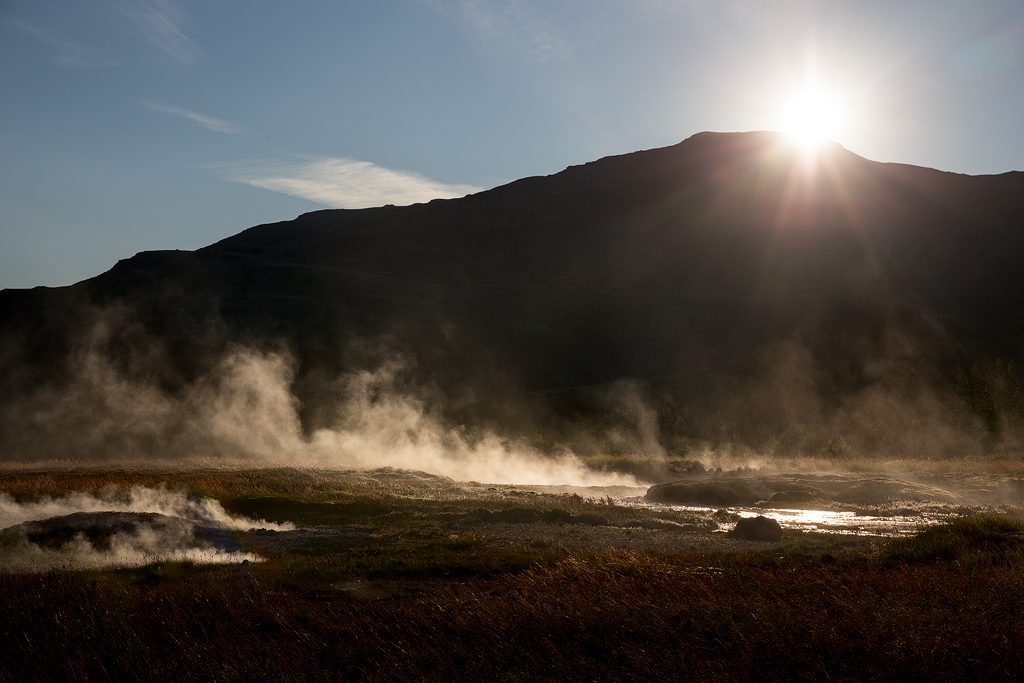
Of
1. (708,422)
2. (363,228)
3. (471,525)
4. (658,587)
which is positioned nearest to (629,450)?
(708,422)

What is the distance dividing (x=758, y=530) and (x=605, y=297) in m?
112

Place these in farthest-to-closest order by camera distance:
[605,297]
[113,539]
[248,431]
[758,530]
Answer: [605,297], [248,431], [758,530], [113,539]

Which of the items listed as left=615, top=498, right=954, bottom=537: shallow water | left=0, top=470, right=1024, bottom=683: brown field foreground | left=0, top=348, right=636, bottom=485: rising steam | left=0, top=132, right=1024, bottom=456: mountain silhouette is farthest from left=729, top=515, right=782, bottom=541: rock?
left=0, top=132, right=1024, bottom=456: mountain silhouette

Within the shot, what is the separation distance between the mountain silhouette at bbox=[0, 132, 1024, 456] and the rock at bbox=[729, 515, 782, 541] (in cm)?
5508

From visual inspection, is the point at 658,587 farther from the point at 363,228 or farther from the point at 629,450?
the point at 363,228

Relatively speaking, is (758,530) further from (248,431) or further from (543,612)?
(248,431)

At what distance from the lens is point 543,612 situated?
9211mm

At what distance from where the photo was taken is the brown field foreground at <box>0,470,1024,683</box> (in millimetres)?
7273

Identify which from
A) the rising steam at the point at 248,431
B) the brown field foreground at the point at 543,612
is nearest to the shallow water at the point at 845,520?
the brown field foreground at the point at 543,612

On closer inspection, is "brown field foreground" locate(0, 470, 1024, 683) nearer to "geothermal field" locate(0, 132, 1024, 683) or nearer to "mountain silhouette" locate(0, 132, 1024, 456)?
"geothermal field" locate(0, 132, 1024, 683)

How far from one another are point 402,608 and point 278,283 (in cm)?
10002

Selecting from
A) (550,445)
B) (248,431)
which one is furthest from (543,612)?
(550,445)

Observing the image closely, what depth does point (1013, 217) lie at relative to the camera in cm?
13975

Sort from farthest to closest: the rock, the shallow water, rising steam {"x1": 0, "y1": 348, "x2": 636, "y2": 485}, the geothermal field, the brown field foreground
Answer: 1. rising steam {"x1": 0, "y1": 348, "x2": 636, "y2": 485}
2. the shallow water
3. the rock
4. the geothermal field
5. the brown field foreground
